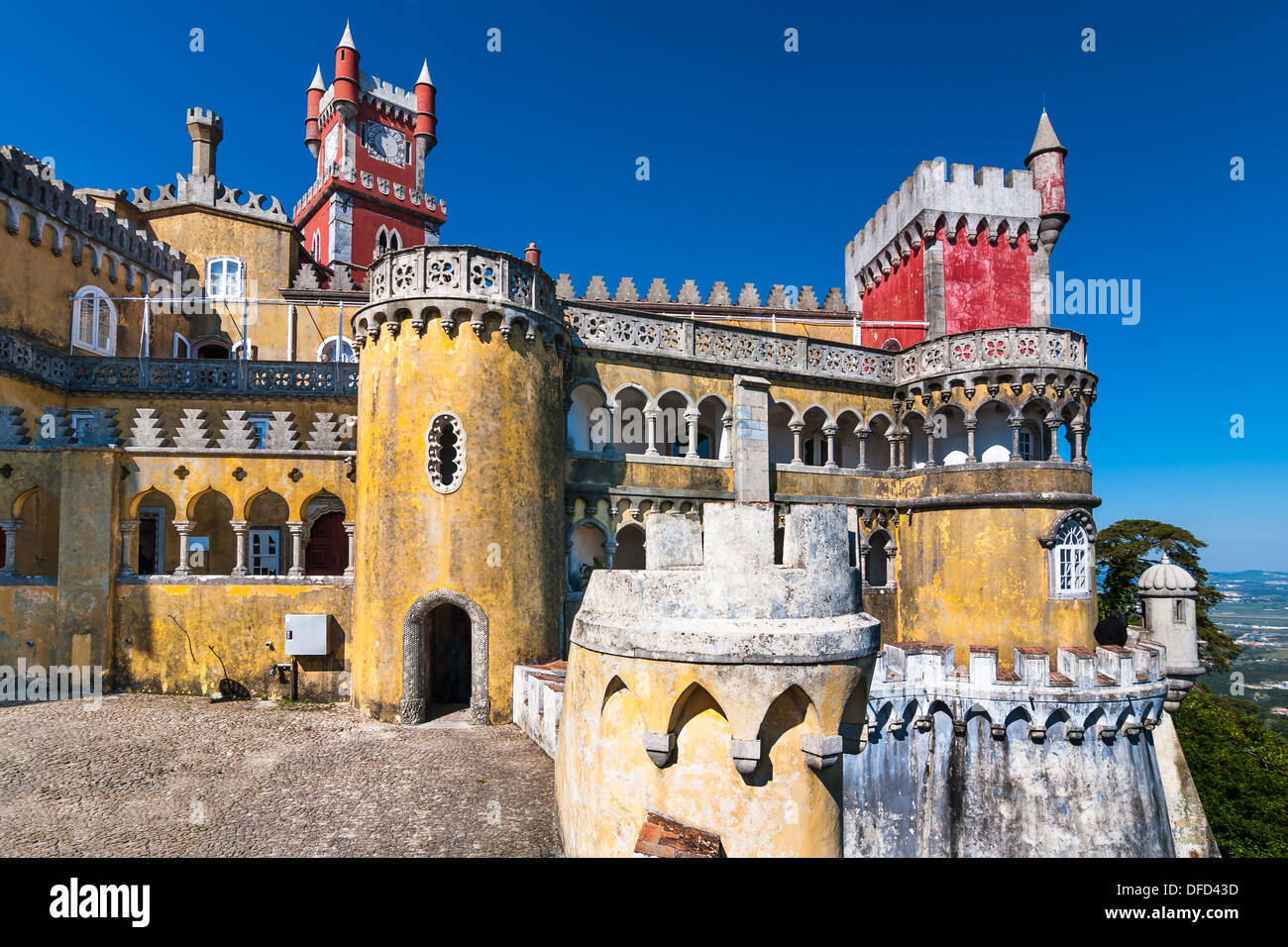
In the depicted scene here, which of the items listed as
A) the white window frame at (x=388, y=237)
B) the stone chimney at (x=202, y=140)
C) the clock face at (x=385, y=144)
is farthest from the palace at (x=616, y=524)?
the clock face at (x=385, y=144)

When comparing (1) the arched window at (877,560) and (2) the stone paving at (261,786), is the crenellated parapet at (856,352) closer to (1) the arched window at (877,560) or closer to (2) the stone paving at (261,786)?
(1) the arched window at (877,560)

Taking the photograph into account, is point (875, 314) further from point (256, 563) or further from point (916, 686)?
point (256, 563)

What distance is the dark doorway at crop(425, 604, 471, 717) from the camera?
15.4 meters

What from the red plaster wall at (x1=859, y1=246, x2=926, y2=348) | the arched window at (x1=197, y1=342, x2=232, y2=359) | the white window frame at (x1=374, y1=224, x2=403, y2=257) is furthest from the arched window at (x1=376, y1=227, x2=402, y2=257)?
the red plaster wall at (x1=859, y1=246, x2=926, y2=348)

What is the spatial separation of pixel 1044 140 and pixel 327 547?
27311mm

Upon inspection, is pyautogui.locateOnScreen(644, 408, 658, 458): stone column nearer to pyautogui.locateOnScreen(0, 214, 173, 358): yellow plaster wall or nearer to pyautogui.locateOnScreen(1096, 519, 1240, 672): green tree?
pyautogui.locateOnScreen(0, 214, 173, 358): yellow plaster wall

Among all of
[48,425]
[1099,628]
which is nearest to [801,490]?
[1099,628]

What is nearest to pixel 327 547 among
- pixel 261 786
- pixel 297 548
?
pixel 297 548

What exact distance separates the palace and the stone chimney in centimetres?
422

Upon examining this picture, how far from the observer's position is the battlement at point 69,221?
19.2 m

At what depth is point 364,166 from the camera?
118 ft

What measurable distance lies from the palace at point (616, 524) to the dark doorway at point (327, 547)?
5.2 inches

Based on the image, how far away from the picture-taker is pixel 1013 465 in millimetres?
19547

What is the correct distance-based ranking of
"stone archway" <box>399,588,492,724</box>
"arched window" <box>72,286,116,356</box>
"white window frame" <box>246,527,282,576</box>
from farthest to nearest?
→ "arched window" <box>72,286,116,356</box> < "white window frame" <box>246,527,282,576</box> < "stone archway" <box>399,588,492,724</box>
